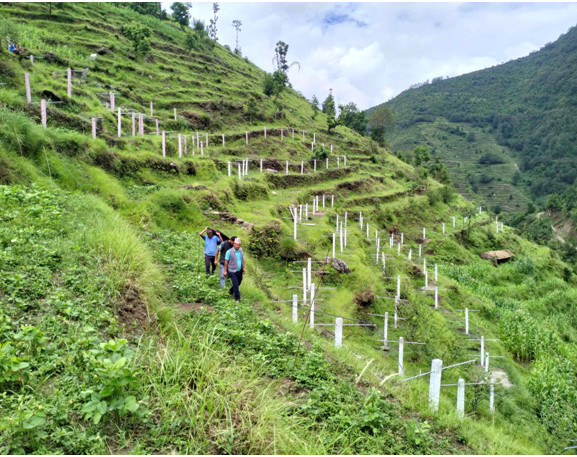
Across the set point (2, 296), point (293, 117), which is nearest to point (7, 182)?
point (2, 296)

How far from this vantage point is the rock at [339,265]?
1661 centimetres

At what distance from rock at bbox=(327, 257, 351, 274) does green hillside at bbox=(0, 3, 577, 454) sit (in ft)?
0.70

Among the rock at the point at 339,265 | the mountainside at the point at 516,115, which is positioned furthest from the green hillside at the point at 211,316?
the mountainside at the point at 516,115

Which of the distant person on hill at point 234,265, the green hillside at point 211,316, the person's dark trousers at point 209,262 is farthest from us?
the person's dark trousers at point 209,262

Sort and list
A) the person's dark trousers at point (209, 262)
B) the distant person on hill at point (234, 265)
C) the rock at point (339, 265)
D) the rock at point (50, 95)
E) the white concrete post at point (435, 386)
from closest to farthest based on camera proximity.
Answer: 1. the white concrete post at point (435, 386)
2. the distant person on hill at point (234, 265)
3. the person's dark trousers at point (209, 262)
4. the rock at point (50, 95)
5. the rock at point (339, 265)

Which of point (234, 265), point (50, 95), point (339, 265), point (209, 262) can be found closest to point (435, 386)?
point (234, 265)

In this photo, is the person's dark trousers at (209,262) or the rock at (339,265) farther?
the rock at (339,265)

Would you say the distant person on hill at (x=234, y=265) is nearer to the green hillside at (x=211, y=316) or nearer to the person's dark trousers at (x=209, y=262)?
the green hillside at (x=211, y=316)

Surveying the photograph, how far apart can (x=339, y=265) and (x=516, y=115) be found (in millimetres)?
158870

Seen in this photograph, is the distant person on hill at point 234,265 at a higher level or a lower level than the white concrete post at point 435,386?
higher

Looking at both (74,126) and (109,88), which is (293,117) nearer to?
(109,88)

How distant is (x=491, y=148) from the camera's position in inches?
4970

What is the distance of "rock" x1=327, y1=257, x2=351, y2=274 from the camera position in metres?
16.6

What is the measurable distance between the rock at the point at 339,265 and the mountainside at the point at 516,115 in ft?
309
